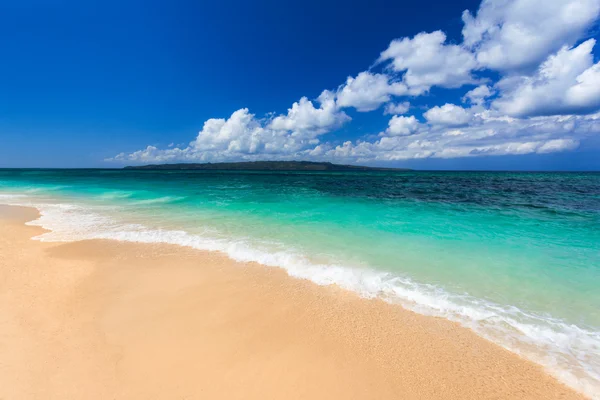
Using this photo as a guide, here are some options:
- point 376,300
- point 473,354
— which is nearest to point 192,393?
point 376,300

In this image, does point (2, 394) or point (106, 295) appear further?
point (106, 295)

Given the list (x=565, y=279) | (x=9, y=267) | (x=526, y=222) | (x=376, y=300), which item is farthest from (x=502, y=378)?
(x=526, y=222)

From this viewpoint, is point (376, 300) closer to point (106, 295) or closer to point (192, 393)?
point (192, 393)

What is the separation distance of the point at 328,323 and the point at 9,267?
8.57 meters

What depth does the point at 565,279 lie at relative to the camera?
21.4ft

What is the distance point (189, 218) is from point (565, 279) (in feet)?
46.4

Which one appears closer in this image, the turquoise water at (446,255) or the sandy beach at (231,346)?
the sandy beach at (231,346)

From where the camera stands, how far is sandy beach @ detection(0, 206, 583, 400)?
10.7 feet

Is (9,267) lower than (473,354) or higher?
higher

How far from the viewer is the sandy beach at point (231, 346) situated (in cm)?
326

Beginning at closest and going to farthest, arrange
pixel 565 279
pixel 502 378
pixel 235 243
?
pixel 502 378 → pixel 565 279 → pixel 235 243

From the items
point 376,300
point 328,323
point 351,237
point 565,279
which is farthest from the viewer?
point 351,237

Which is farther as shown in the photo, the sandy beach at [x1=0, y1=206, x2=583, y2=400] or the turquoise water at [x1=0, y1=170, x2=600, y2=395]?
the turquoise water at [x1=0, y1=170, x2=600, y2=395]

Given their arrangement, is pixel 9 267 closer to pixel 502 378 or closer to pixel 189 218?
pixel 189 218
